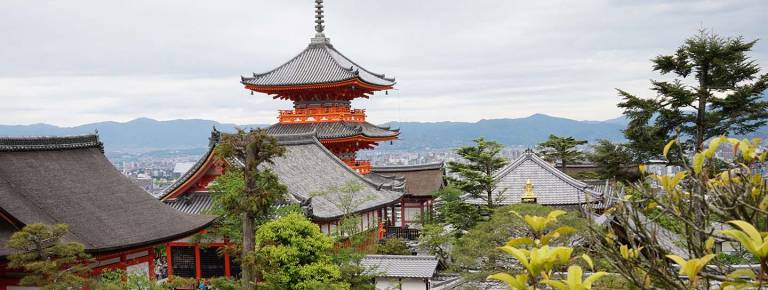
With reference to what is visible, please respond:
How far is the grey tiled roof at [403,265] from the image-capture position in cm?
1831

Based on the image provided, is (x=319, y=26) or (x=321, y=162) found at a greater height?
(x=319, y=26)

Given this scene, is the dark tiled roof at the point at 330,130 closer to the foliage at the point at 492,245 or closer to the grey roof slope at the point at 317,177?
the grey roof slope at the point at 317,177

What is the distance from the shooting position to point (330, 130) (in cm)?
3139

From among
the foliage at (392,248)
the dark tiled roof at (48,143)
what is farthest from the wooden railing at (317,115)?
the dark tiled roof at (48,143)

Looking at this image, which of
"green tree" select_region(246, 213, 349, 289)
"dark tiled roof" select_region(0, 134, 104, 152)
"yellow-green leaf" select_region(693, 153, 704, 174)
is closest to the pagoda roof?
"dark tiled roof" select_region(0, 134, 104, 152)

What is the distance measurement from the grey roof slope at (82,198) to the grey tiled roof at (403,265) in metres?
5.04

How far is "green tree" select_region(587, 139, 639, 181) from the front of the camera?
27047 millimetres

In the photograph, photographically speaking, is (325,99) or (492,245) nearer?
(492,245)

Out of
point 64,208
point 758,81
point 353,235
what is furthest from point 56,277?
point 758,81

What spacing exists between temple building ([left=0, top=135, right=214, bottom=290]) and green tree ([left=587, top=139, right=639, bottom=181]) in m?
17.7

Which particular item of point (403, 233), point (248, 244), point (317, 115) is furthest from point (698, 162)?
point (317, 115)

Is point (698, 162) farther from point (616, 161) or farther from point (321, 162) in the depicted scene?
point (616, 161)

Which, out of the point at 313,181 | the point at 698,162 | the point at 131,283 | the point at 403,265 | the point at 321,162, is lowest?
the point at 403,265

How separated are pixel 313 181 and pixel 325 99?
8643mm
